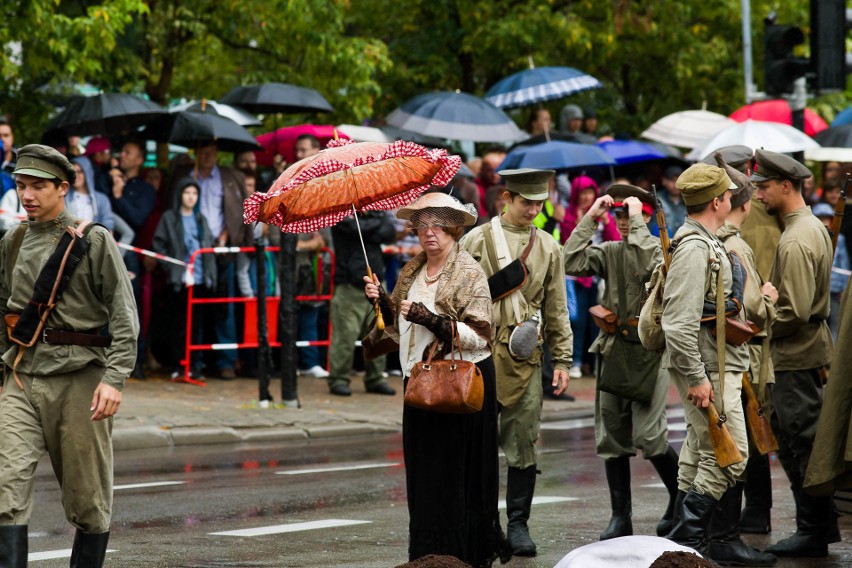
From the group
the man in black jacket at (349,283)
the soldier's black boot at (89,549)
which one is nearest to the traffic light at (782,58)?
the man in black jacket at (349,283)

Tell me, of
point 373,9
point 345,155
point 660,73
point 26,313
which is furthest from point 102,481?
point 660,73

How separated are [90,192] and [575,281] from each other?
5950 mm

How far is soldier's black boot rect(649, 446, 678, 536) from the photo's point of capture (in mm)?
9242

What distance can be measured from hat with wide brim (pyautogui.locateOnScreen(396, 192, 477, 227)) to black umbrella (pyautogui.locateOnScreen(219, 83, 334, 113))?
9.83m

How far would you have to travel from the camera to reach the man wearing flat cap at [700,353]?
7.66 meters

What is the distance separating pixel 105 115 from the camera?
16109 mm

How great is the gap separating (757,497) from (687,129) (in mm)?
12242

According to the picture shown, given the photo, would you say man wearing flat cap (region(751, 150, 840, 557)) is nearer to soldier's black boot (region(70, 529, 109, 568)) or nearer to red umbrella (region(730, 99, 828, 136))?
soldier's black boot (region(70, 529, 109, 568))

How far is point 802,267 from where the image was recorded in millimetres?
8938

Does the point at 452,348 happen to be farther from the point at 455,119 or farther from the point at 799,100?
the point at 455,119

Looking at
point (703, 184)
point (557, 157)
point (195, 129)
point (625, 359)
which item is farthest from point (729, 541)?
point (195, 129)

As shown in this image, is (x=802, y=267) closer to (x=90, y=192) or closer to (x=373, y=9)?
(x=90, y=192)

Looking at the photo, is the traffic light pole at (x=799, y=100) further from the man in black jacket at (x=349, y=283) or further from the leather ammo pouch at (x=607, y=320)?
the leather ammo pouch at (x=607, y=320)

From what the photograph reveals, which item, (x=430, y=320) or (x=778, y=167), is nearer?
(x=430, y=320)
